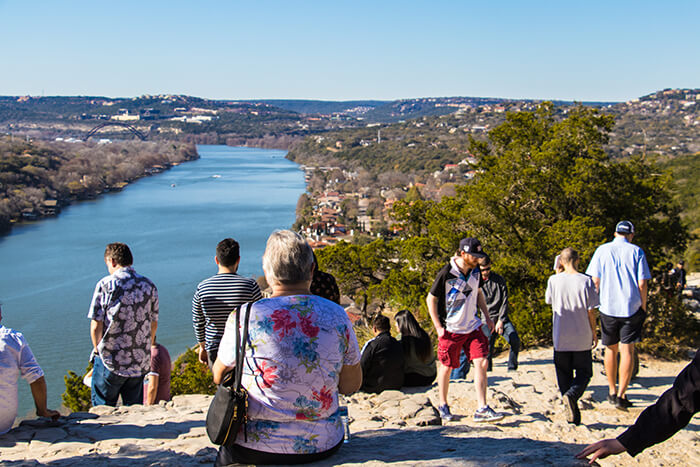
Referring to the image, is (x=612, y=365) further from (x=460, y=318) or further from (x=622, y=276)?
(x=460, y=318)

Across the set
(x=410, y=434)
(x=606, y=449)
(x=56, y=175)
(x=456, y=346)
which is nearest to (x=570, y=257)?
(x=456, y=346)

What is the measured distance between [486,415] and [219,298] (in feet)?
5.54

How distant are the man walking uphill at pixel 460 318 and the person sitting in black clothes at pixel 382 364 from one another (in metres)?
0.50

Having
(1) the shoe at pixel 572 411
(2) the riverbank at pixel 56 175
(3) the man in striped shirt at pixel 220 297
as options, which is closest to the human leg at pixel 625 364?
(1) the shoe at pixel 572 411

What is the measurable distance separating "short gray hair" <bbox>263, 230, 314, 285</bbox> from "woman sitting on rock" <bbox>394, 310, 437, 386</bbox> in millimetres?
2187

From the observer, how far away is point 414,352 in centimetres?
393

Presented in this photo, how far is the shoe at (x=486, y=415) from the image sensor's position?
3.20 meters

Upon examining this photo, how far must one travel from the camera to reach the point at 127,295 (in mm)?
3131

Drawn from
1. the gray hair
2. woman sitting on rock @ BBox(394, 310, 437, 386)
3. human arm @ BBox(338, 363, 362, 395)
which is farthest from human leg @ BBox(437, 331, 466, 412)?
human arm @ BBox(338, 363, 362, 395)

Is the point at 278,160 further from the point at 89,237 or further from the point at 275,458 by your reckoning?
the point at 275,458

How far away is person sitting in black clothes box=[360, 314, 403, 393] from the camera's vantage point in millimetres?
3727

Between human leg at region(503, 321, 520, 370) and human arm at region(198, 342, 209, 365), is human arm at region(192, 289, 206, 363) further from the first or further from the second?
human leg at region(503, 321, 520, 370)

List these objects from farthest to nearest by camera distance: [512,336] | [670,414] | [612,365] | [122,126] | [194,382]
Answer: [122,126] < [194,382] < [512,336] < [612,365] < [670,414]

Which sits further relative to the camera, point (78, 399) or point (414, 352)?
point (78, 399)
